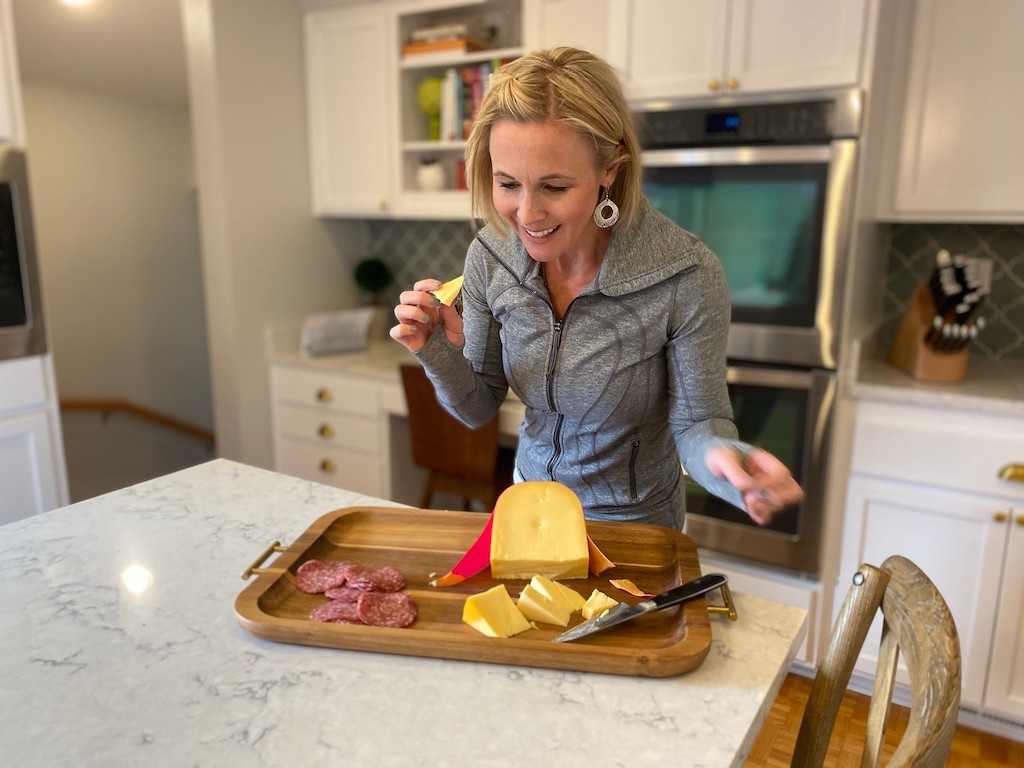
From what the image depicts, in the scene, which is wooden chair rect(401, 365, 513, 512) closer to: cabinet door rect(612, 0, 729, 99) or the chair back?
the chair back

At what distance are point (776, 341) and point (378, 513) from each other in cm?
135

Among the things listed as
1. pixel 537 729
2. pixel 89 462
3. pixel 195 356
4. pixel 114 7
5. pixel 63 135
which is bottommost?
pixel 89 462

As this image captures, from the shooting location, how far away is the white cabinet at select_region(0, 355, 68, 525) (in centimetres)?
230

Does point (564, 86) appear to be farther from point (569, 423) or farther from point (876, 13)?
point (876, 13)

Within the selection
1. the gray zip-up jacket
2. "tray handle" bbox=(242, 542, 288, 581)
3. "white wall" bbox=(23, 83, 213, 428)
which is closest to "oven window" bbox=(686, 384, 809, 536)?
the gray zip-up jacket

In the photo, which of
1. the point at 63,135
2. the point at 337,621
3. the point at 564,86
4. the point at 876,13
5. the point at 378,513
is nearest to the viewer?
the point at 337,621

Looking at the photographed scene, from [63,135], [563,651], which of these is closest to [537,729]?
[563,651]

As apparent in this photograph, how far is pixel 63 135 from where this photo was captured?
12.9 feet

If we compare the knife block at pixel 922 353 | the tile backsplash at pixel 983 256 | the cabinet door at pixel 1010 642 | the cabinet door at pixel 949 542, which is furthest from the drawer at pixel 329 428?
the cabinet door at pixel 1010 642

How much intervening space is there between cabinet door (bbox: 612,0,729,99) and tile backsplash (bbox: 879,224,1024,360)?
0.86m

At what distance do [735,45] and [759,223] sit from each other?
1.53 ft

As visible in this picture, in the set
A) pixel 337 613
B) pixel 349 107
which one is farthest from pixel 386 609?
pixel 349 107

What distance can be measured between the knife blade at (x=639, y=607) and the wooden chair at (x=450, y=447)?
59.3 inches

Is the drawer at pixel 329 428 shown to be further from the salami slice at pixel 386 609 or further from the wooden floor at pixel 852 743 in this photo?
the salami slice at pixel 386 609
